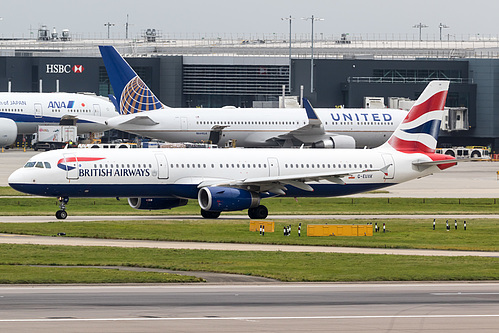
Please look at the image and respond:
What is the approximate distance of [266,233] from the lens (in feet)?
156

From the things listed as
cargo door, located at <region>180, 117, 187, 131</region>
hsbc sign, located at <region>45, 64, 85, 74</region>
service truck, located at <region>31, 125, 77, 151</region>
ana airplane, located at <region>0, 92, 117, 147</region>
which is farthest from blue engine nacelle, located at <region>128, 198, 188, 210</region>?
hsbc sign, located at <region>45, 64, 85, 74</region>

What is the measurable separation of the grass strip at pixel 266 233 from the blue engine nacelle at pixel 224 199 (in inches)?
32.4

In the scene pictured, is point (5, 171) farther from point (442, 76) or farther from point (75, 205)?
point (442, 76)

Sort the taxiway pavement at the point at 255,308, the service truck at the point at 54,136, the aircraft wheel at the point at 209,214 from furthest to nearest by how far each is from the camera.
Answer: the service truck at the point at 54,136 < the aircraft wheel at the point at 209,214 < the taxiway pavement at the point at 255,308

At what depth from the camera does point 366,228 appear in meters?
47.6

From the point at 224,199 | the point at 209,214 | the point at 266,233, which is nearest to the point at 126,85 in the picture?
the point at 209,214

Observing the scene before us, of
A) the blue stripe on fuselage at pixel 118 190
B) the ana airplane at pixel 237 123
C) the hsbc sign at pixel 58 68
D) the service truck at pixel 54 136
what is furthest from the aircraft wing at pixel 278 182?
the hsbc sign at pixel 58 68

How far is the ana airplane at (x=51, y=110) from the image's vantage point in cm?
11981

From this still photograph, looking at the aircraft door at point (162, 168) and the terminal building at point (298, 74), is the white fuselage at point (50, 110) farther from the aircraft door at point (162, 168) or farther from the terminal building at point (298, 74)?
the aircraft door at point (162, 168)

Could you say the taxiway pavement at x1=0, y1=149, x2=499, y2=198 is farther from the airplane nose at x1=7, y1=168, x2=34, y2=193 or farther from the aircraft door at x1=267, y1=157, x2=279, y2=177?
the airplane nose at x1=7, y1=168, x2=34, y2=193

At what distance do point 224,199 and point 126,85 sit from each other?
159 feet

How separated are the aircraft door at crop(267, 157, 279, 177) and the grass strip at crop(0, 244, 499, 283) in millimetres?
17051

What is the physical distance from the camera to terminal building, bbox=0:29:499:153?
131250mm

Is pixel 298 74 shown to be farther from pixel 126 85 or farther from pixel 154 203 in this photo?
pixel 154 203
